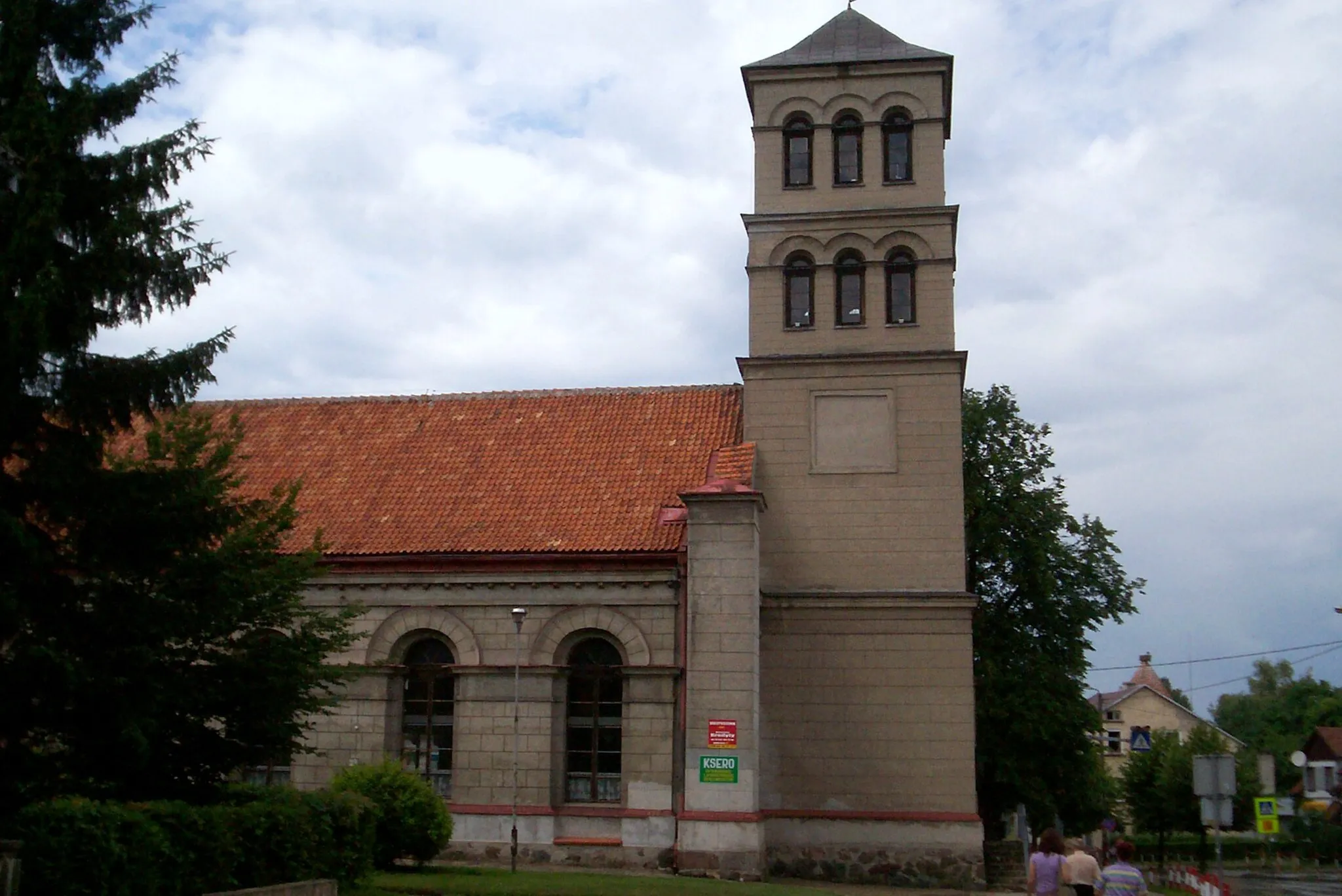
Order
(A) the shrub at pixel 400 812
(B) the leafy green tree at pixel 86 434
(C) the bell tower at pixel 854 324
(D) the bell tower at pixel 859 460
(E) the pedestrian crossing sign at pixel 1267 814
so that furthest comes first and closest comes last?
(C) the bell tower at pixel 854 324 → (D) the bell tower at pixel 859 460 → (E) the pedestrian crossing sign at pixel 1267 814 → (A) the shrub at pixel 400 812 → (B) the leafy green tree at pixel 86 434

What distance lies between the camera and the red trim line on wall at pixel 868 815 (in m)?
26.6

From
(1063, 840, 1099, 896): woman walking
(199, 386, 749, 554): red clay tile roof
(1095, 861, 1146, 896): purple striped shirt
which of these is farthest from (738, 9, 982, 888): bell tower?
(1095, 861, 1146, 896): purple striped shirt

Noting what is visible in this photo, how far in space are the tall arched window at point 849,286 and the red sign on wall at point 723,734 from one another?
9304 millimetres

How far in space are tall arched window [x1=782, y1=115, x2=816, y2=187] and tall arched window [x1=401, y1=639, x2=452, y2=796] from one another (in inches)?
504

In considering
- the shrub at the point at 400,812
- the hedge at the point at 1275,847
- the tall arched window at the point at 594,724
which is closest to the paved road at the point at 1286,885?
the hedge at the point at 1275,847

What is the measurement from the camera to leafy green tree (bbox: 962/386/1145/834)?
35.7m

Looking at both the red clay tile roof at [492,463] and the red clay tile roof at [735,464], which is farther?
the red clay tile roof at [492,463]

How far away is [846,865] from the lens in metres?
26.6

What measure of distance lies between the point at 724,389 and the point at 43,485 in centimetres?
1837

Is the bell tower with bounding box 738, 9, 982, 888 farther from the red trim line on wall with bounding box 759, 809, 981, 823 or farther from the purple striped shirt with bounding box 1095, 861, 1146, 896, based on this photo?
the purple striped shirt with bounding box 1095, 861, 1146, 896

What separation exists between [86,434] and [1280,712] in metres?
102

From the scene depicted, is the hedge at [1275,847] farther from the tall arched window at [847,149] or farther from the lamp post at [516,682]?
the lamp post at [516,682]

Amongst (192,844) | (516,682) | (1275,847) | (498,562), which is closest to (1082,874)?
(192,844)

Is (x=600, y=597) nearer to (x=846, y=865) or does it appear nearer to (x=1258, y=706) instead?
(x=846, y=865)
